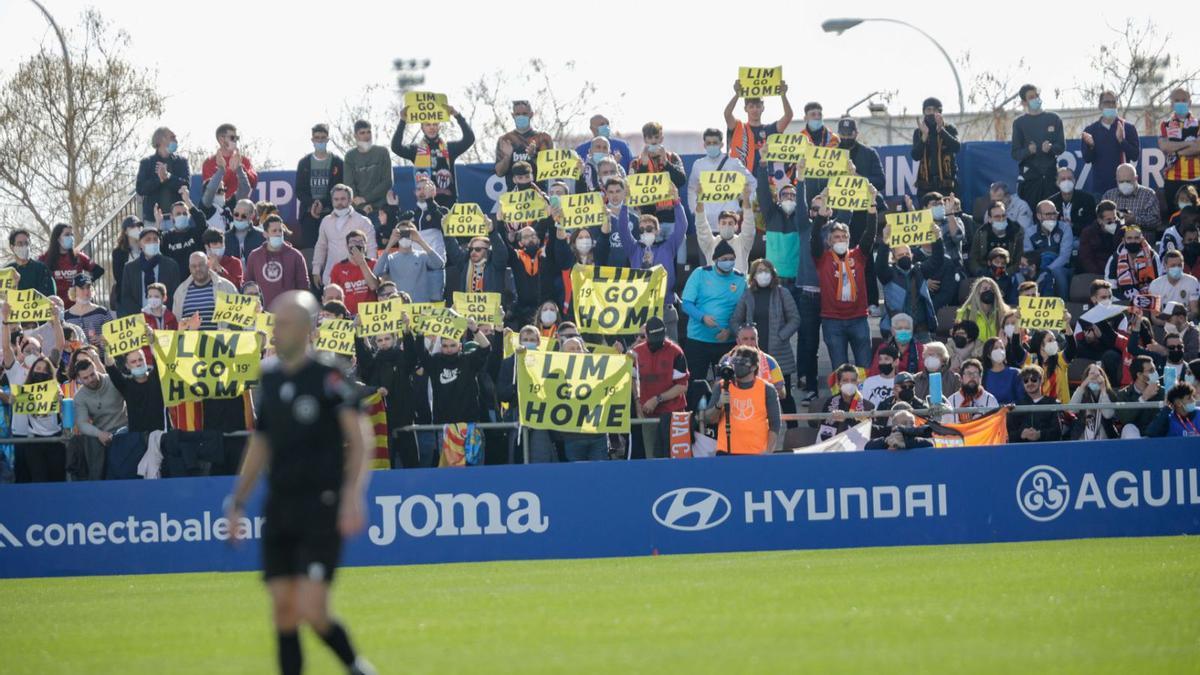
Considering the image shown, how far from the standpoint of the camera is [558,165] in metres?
23.5

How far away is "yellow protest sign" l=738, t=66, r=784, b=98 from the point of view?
23922 millimetres

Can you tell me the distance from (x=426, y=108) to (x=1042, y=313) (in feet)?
29.9

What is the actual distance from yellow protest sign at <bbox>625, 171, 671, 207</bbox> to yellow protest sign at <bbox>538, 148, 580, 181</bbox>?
3.41ft

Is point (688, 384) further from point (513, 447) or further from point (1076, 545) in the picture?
point (1076, 545)

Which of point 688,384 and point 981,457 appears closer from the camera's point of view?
point 981,457

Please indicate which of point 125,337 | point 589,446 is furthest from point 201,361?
point 589,446

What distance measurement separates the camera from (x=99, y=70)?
148 feet

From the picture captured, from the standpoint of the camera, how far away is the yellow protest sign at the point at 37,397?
20.0 meters

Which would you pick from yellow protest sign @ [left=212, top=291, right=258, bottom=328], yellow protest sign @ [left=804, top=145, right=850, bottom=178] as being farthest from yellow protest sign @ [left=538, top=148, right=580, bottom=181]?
yellow protest sign @ [left=212, top=291, right=258, bottom=328]

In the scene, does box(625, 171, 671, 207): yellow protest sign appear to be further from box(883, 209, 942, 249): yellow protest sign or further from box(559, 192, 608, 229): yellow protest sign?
box(883, 209, 942, 249): yellow protest sign

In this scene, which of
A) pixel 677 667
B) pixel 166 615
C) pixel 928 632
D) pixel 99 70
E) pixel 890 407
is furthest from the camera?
pixel 99 70

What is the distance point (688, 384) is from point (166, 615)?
29.0ft

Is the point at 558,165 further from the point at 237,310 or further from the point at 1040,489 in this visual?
the point at 1040,489

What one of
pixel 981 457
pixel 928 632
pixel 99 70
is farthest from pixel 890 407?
pixel 99 70
